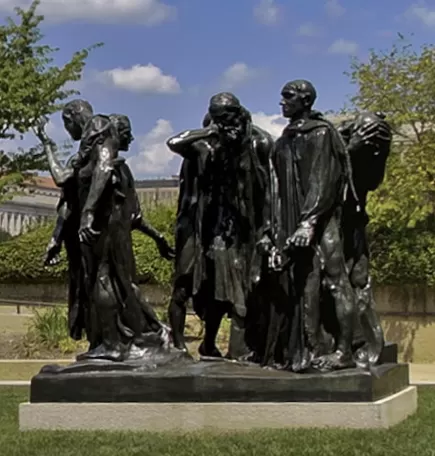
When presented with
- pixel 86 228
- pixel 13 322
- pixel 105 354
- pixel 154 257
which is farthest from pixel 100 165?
pixel 13 322

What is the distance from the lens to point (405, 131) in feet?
71.0

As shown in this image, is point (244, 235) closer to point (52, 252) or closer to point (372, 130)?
point (372, 130)

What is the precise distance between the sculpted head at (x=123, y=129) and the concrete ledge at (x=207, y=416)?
2434mm

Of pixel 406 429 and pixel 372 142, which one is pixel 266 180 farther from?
pixel 406 429

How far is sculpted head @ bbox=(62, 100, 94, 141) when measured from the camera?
10453 millimetres

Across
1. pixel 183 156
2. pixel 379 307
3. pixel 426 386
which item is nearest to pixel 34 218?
pixel 379 307

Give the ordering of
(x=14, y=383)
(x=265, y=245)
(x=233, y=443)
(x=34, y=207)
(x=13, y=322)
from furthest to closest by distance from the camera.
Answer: (x=34, y=207)
(x=13, y=322)
(x=14, y=383)
(x=265, y=245)
(x=233, y=443)

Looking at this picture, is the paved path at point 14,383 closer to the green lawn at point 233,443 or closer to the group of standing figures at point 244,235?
the group of standing figures at point 244,235

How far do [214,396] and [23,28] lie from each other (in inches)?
652

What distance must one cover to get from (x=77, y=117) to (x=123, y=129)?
0.43 m

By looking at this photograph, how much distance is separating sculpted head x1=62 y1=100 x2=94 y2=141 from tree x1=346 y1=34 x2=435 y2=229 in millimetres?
10300

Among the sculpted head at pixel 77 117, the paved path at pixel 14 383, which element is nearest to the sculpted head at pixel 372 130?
the sculpted head at pixel 77 117

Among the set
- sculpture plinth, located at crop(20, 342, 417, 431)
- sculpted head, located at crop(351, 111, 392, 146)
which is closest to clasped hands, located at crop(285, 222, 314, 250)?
sculpture plinth, located at crop(20, 342, 417, 431)

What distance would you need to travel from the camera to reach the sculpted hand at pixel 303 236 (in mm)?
9398
